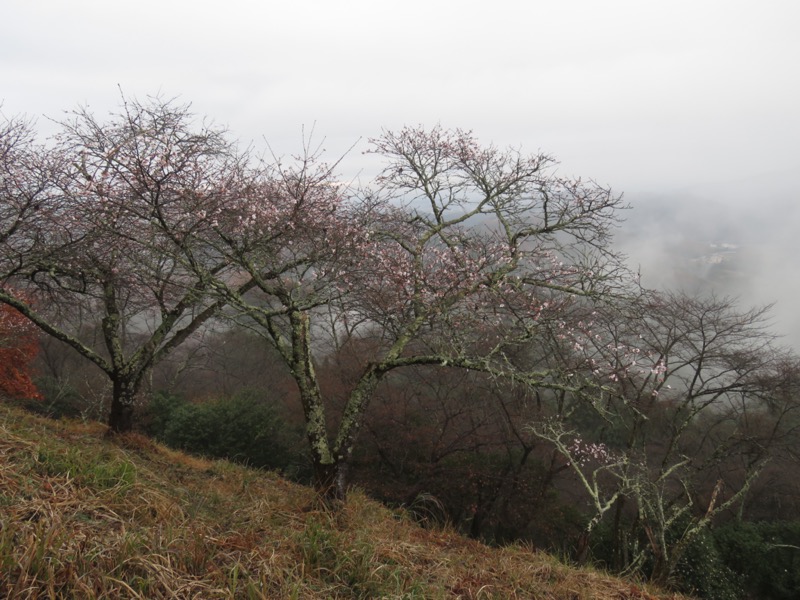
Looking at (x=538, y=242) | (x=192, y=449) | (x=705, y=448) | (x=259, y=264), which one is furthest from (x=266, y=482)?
(x=705, y=448)

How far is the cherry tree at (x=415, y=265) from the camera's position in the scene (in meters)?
Result: 5.91

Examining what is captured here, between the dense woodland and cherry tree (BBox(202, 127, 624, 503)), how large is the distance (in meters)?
0.05

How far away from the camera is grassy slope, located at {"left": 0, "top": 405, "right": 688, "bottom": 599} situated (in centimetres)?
250

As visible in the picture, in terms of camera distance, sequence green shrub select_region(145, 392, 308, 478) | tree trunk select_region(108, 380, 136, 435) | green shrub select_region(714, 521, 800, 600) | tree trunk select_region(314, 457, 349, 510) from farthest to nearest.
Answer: green shrub select_region(145, 392, 308, 478) < green shrub select_region(714, 521, 800, 600) < tree trunk select_region(108, 380, 136, 435) < tree trunk select_region(314, 457, 349, 510)

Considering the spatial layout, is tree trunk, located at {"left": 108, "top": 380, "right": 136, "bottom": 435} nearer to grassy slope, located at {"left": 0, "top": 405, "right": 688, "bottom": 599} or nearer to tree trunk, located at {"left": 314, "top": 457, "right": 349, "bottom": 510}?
grassy slope, located at {"left": 0, "top": 405, "right": 688, "bottom": 599}

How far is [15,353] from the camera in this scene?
14523mm

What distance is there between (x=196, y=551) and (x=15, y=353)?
51.7 ft

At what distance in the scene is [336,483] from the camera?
5.80 metres

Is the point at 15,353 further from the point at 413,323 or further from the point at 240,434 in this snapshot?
the point at 413,323

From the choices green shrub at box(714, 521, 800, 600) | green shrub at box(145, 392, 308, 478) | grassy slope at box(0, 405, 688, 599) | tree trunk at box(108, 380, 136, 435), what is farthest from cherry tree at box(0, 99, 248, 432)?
green shrub at box(714, 521, 800, 600)

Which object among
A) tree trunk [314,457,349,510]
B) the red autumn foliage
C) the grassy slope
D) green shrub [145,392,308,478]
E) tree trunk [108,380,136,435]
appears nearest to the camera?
the grassy slope

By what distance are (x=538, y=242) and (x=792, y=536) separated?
11576 mm

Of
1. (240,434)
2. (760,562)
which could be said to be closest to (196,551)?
(240,434)

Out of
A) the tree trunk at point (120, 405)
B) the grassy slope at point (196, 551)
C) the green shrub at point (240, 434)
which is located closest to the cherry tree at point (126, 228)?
the tree trunk at point (120, 405)
